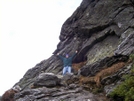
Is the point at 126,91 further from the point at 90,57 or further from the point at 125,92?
the point at 90,57

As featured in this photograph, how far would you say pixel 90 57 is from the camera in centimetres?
3080

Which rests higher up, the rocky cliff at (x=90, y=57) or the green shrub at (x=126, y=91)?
the rocky cliff at (x=90, y=57)

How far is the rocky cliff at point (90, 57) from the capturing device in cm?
1978

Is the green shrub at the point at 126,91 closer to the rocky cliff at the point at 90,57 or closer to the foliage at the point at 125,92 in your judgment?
the foliage at the point at 125,92

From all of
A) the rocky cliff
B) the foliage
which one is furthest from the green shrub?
the rocky cliff

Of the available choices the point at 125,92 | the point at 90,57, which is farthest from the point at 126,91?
the point at 90,57

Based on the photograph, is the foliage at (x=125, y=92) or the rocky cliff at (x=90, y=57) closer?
the foliage at (x=125, y=92)

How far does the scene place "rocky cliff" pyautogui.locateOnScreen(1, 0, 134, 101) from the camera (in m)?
19.8

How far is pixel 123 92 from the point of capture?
51.7 feet

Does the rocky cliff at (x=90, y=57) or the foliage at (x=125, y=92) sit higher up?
the rocky cliff at (x=90, y=57)

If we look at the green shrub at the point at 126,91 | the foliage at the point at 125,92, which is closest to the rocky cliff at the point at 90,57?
the foliage at the point at 125,92

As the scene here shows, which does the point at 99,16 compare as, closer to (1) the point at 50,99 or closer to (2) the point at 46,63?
(2) the point at 46,63

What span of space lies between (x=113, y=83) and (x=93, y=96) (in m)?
2.04

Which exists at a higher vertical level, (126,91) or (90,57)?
(90,57)
